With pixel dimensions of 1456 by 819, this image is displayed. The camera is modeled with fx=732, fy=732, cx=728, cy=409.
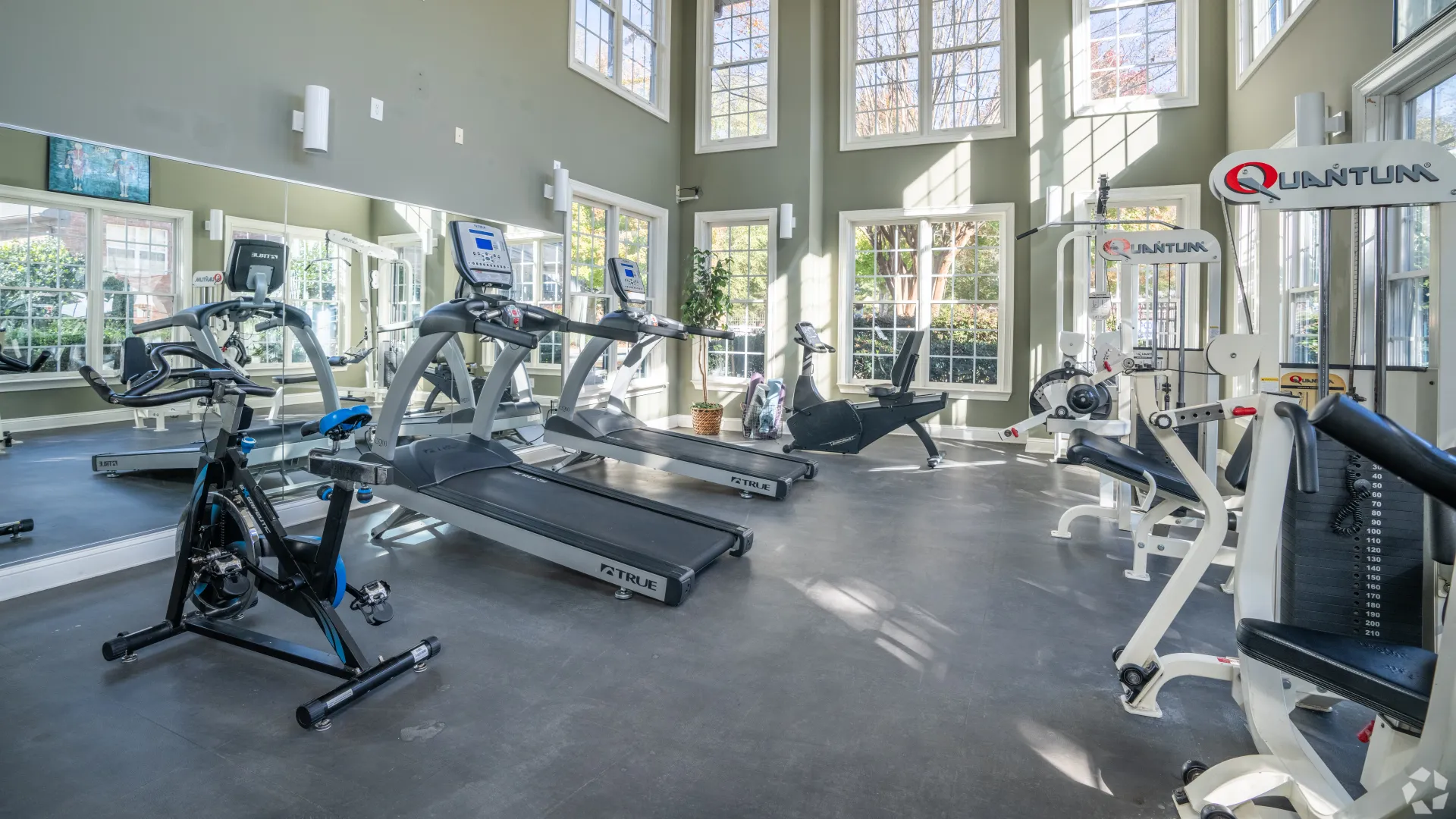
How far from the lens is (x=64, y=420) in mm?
3092

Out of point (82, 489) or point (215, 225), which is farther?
point (215, 225)

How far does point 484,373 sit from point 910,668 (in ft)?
13.1

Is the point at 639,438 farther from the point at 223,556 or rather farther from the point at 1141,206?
the point at 1141,206

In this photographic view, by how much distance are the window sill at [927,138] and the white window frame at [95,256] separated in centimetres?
618

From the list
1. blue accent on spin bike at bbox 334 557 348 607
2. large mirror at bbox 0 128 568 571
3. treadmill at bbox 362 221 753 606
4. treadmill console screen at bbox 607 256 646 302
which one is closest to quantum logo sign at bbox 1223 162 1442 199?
treadmill at bbox 362 221 753 606

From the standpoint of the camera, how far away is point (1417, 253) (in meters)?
3.53

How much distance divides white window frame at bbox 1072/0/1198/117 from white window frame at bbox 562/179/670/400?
424cm

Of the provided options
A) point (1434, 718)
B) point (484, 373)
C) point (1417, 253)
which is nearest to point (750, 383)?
point (484, 373)

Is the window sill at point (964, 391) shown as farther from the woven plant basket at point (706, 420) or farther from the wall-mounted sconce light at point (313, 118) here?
the wall-mounted sconce light at point (313, 118)

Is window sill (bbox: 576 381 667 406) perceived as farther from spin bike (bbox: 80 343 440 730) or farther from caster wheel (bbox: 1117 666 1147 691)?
caster wheel (bbox: 1117 666 1147 691)

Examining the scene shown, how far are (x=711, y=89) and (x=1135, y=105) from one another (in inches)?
168

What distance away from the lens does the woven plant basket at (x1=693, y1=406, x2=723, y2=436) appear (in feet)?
24.9

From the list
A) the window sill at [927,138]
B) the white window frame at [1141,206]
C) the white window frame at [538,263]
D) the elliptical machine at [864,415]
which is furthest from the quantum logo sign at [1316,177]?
the window sill at [927,138]

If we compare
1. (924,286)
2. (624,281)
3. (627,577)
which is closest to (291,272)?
(624,281)
